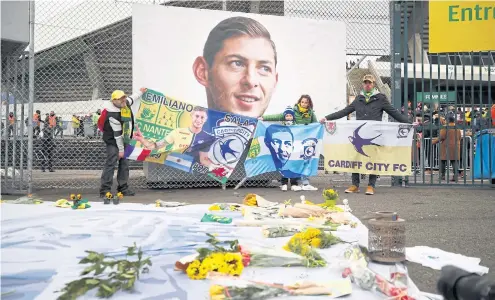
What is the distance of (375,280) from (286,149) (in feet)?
20.9

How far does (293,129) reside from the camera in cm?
915

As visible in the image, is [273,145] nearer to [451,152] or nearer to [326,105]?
[326,105]

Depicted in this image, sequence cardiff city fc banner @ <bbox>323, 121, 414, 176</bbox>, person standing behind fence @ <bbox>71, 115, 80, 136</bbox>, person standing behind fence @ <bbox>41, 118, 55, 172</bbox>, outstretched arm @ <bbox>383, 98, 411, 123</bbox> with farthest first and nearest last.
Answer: person standing behind fence @ <bbox>71, 115, 80, 136</bbox>
person standing behind fence @ <bbox>41, 118, 55, 172</bbox>
cardiff city fc banner @ <bbox>323, 121, 414, 176</bbox>
outstretched arm @ <bbox>383, 98, 411, 123</bbox>

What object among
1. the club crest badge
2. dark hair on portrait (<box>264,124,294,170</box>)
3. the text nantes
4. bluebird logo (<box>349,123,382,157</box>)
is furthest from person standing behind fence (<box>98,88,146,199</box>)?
bluebird logo (<box>349,123,382,157</box>)

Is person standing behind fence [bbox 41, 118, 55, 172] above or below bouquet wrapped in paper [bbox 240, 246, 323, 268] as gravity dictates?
above

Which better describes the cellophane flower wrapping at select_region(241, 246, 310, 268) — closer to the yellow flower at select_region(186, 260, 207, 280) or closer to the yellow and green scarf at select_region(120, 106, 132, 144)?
the yellow flower at select_region(186, 260, 207, 280)

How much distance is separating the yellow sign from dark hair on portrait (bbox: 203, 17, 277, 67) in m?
3.52

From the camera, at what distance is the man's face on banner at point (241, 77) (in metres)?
9.47

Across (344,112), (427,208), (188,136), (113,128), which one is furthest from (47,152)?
(427,208)

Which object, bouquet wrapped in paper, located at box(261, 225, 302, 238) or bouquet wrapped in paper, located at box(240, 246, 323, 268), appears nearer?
bouquet wrapped in paper, located at box(240, 246, 323, 268)

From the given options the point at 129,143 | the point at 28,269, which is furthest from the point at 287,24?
the point at 28,269

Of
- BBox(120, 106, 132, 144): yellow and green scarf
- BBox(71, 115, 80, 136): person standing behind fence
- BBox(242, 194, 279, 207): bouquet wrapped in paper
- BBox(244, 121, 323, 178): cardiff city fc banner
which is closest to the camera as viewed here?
BBox(242, 194, 279, 207): bouquet wrapped in paper

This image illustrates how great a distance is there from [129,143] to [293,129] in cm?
315

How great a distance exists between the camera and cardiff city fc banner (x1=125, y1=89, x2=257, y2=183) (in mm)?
8562
